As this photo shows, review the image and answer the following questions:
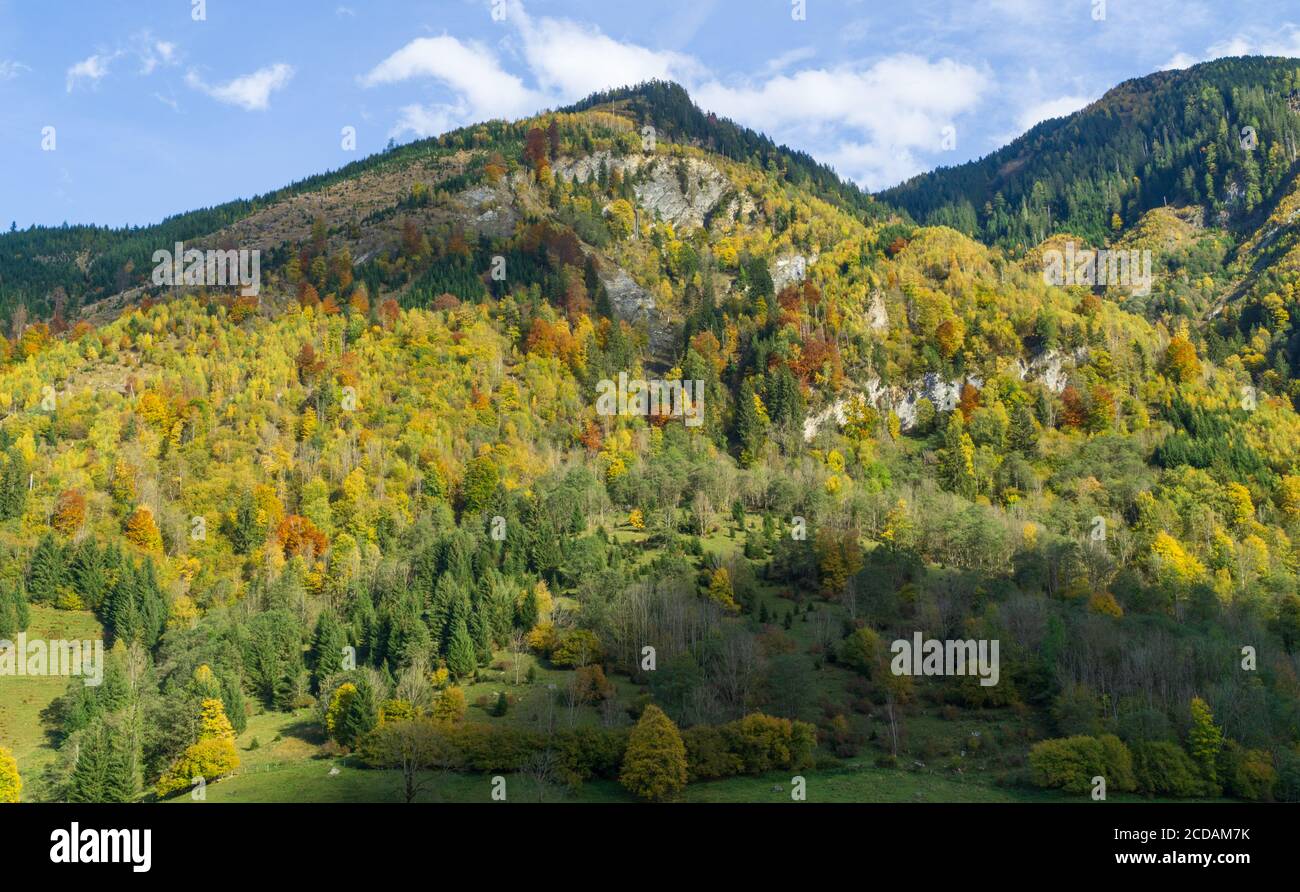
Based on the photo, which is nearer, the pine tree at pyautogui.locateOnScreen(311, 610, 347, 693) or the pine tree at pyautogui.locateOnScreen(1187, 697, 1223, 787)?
the pine tree at pyautogui.locateOnScreen(1187, 697, 1223, 787)

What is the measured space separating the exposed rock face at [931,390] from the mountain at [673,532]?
0.77 metres

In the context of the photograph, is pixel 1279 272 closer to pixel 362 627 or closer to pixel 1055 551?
pixel 1055 551

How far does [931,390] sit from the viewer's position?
164000 mm

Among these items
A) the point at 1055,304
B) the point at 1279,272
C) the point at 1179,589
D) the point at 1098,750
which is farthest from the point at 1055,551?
the point at 1279,272

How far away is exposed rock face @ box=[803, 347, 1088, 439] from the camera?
523 ft

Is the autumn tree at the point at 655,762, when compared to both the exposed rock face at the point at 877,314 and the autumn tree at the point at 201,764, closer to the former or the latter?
the autumn tree at the point at 201,764

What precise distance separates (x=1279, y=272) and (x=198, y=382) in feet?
744

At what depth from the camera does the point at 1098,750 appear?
6009cm
